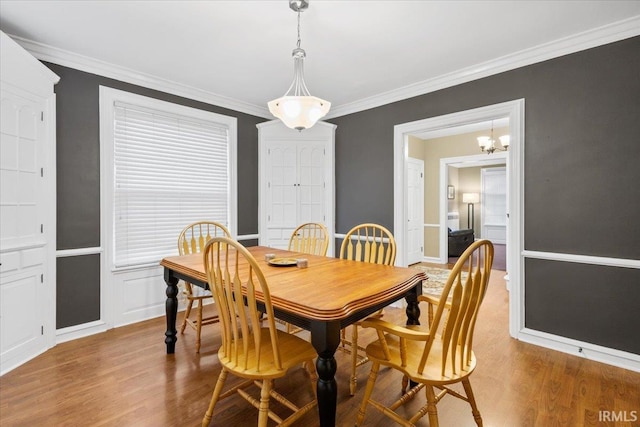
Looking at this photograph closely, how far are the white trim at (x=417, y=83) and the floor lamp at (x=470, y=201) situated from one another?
20.0 ft

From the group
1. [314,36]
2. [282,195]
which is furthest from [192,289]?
[314,36]

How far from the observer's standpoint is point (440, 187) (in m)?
6.26

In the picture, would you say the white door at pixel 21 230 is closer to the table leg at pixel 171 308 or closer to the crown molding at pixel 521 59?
the table leg at pixel 171 308

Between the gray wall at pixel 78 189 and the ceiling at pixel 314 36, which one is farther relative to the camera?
the gray wall at pixel 78 189

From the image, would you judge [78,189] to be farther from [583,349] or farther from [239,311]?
[583,349]

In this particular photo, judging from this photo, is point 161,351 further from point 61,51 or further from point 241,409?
point 61,51

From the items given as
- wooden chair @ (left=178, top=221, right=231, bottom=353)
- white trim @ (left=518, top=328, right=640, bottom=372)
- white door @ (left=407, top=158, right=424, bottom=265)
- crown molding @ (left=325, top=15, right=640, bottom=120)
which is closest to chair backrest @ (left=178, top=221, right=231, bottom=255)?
wooden chair @ (left=178, top=221, right=231, bottom=353)

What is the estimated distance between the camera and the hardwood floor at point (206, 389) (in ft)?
5.71

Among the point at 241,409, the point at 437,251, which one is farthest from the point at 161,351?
the point at 437,251

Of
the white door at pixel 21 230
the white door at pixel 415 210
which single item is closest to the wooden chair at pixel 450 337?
the white door at pixel 21 230

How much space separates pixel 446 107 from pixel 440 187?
327 centimetres

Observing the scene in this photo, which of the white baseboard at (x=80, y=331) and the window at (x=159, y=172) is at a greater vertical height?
the window at (x=159, y=172)

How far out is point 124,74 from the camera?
303 centimetres

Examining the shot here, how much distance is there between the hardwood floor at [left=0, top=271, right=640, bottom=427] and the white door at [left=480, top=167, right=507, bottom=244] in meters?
7.06
